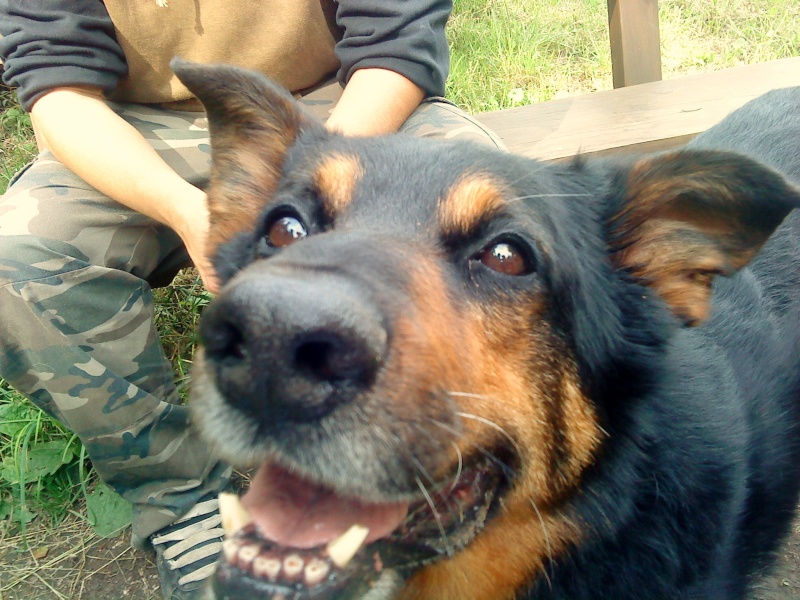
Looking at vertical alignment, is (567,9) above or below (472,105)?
above

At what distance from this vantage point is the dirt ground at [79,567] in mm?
2988

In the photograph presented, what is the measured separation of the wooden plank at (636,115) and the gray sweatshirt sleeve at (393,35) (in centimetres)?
94

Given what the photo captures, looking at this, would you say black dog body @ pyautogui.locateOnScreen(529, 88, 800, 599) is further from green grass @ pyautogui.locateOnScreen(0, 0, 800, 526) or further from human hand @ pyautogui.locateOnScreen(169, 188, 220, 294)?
green grass @ pyautogui.locateOnScreen(0, 0, 800, 526)

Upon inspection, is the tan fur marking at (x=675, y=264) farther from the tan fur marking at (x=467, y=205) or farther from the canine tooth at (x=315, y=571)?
the canine tooth at (x=315, y=571)

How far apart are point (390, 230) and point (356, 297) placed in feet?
1.60

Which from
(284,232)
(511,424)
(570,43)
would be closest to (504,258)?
(511,424)

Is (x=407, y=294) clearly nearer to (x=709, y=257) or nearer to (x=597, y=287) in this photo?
(x=597, y=287)

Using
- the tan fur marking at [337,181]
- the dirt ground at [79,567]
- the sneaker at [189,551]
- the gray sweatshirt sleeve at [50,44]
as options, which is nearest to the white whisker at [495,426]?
the tan fur marking at [337,181]

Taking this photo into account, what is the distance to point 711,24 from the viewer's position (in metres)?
6.50

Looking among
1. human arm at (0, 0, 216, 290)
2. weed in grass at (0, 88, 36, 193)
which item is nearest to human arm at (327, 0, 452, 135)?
human arm at (0, 0, 216, 290)

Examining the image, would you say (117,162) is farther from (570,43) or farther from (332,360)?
(570,43)

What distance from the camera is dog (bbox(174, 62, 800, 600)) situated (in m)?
1.25

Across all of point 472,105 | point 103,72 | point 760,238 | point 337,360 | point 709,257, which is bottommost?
point 472,105

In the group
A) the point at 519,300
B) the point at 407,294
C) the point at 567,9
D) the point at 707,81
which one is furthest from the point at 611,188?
the point at 567,9
